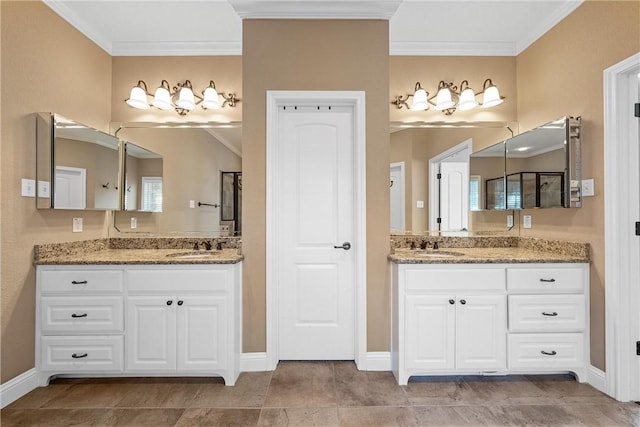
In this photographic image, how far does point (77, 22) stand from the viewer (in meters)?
2.55

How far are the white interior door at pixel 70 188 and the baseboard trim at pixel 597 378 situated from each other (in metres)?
3.96

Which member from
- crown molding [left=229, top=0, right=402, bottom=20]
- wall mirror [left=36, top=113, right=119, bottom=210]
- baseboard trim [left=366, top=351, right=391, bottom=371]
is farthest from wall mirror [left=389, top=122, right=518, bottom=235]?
wall mirror [left=36, top=113, right=119, bottom=210]

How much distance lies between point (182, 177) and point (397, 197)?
1.96m

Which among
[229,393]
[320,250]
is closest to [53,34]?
[320,250]

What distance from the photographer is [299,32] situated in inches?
97.1

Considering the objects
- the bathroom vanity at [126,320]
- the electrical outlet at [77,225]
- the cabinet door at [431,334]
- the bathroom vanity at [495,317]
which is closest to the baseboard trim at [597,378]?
the bathroom vanity at [495,317]

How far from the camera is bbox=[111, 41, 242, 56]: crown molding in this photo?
113 inches

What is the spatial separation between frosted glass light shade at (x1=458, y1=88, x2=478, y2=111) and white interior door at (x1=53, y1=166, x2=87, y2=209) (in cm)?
329

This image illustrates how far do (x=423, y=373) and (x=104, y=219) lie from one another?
117 inches

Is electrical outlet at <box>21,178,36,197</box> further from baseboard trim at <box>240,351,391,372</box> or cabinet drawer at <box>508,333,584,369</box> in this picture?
cabinet drawer at <box>508,333,584,369</box>

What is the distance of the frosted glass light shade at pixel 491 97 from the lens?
9.19 ft

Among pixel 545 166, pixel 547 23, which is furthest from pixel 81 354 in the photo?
pixel 547 23

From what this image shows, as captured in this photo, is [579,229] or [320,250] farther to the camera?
[320,250]

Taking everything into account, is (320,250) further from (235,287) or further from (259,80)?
(259,80)
